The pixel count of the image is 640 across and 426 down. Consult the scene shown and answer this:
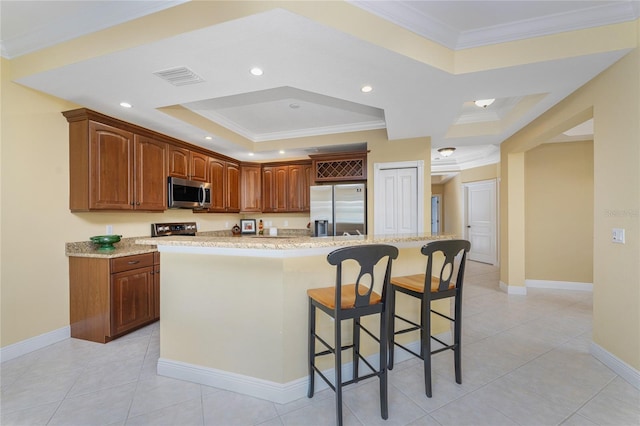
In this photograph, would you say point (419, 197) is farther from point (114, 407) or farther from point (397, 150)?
point (114, 407)

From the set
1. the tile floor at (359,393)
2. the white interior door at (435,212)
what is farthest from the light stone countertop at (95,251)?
the white interior door at (435,212)

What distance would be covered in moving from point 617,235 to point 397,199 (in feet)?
7.88

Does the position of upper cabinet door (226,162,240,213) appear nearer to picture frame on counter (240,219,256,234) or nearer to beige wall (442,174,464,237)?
picture frame on counter (240,219,256,234)

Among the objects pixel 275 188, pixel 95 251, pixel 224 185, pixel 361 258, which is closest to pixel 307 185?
pixel 275 188

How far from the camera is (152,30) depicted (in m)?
1.88

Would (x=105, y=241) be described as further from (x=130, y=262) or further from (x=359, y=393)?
(x=359, y=393)

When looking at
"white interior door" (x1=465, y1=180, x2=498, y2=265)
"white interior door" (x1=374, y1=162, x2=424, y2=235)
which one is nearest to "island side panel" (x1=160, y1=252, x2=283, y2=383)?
"white interior door" (x1=374, y1=162, x2=424, y2=235)

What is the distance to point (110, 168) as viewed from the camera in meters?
2.99

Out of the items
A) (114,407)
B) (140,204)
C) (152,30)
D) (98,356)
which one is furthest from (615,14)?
(98,356)

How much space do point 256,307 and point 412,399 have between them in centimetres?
124

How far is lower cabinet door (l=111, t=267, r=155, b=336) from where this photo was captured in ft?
9.15

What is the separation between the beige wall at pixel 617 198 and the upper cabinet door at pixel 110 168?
15.3ft

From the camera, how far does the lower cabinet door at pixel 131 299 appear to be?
279 cm

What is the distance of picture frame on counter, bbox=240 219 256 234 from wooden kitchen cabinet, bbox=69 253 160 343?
2.60m
